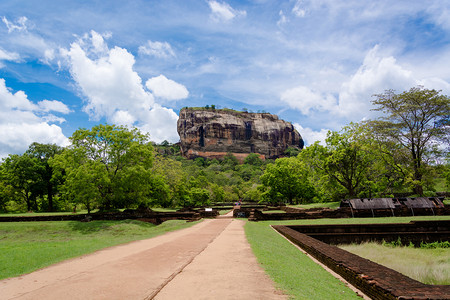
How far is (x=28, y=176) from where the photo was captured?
3269cm

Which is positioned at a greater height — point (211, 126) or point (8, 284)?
point (211, 126)

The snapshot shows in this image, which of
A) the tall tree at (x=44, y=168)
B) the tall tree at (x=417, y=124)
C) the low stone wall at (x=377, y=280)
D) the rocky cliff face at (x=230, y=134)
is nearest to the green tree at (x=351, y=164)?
the tall tree at (x=417, y=124)

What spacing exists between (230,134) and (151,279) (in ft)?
466

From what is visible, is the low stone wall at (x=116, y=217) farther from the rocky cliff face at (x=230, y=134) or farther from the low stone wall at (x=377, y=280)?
the rocky cliff face at (x=230, y=134)

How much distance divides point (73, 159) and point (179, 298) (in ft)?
79.0

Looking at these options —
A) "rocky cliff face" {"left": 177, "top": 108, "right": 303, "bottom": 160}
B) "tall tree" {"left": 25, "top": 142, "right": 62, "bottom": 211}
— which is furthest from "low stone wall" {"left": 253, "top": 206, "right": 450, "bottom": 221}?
"rocky cliff face" {"left": 177, "top": 108, "right": 303, "bottom": 160}

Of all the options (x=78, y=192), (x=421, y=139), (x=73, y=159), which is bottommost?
(x=78, y=192)

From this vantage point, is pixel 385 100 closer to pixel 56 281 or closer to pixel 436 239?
pixel 436 239

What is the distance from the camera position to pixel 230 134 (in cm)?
14638

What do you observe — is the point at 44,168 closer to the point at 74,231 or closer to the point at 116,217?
the point at 116,217

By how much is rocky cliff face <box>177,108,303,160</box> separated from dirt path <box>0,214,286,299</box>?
131746 mm

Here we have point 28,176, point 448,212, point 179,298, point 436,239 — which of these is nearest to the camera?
point 179,298

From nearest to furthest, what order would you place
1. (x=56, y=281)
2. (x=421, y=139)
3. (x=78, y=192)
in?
1. (x=56, y=281)
2. (x=78, y=192)
3. (x=421, y=139)

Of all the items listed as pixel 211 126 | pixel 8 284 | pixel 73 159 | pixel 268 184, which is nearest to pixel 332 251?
pixel 8 284
